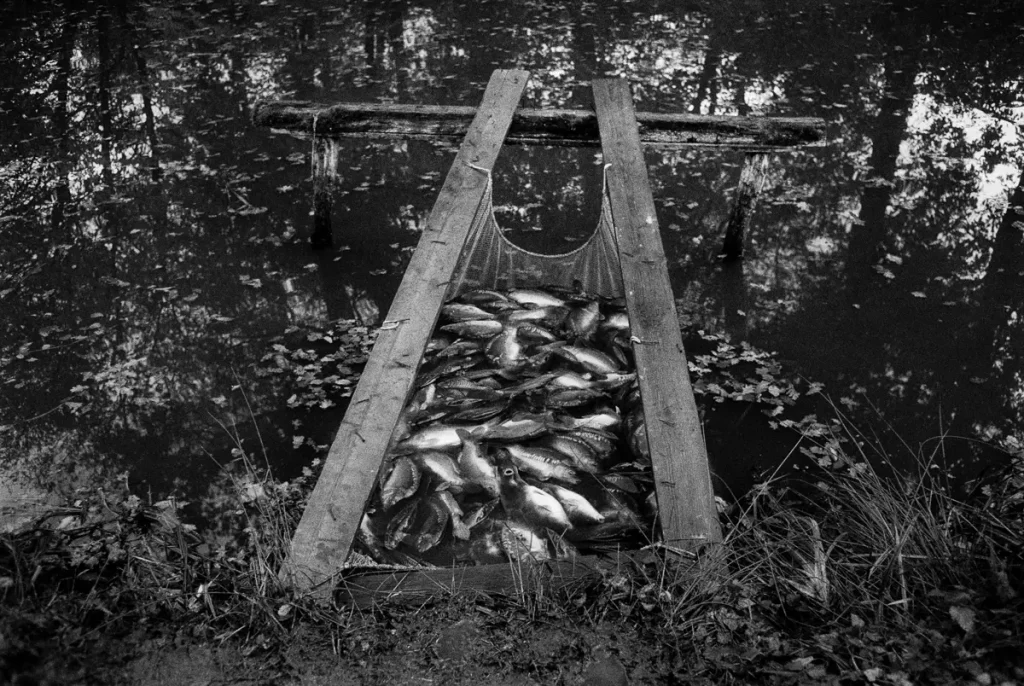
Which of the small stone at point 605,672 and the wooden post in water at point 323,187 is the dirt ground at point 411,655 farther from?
the wooden post in water at point 323,187

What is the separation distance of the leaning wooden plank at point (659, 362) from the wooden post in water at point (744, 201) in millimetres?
1197

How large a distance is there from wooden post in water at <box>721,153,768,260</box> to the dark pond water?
16 centimetres

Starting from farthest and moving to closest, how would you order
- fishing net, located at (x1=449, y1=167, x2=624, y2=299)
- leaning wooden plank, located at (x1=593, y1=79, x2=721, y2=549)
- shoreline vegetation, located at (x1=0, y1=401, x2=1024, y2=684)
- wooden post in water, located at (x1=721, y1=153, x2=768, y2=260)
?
wooden post in water, located at (x1=721, y1=153, x2=768, y2=260)
fishing net, located at (x1=449, y1=167, x2=624, y2=299)
leaning wooden plank, located at (x1=593, y1=79, x2=721, y2=549)
shoreline vegetation, located at (x1=0, y1=401, x2=1024, y2=684)

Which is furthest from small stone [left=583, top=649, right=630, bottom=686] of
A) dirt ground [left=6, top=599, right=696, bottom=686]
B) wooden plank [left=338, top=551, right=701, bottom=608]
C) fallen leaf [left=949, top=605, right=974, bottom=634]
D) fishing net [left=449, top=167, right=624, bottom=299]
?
fishing net [left=449, top=167, right=624, bottom=299]

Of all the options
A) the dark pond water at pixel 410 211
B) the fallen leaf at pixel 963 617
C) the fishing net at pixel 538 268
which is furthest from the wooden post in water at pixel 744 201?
the fallen leaf at pixel 963 617

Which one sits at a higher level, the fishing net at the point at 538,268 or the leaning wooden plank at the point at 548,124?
the leaning wooden plank at the point at 548,124

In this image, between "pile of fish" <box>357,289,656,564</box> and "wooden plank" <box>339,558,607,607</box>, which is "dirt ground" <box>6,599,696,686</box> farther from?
"pile of fish" <box>357,289,656,564</box>

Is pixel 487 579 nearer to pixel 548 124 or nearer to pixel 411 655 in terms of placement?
pixel 411 655

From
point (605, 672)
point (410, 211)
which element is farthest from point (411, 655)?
point (410, 211)

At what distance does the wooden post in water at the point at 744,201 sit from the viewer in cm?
623

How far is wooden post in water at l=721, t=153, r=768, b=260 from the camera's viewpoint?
6230 mm

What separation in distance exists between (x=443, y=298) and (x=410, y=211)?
11.0ft

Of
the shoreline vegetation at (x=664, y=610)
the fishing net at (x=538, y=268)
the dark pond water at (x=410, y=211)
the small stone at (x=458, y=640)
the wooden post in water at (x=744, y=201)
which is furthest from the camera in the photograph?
the wooden post in water at (x=744, y=201)

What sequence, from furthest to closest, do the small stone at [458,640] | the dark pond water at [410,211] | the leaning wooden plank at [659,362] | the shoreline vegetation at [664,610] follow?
the dark pond water at [410,211], the leaning wooden plank at [659,362], the small stone at [458,640], the shoreline vegetation at [664,610]
